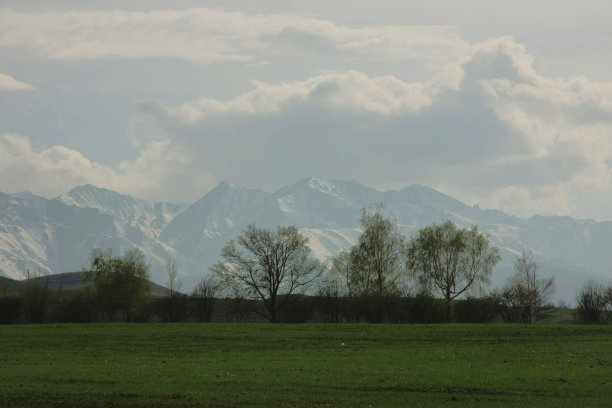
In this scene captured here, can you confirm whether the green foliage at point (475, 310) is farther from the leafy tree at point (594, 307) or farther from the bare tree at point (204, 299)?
the bare tree at point (204, 299)

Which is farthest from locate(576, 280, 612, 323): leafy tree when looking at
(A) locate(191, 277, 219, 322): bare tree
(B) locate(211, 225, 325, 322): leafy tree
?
A: (A) locate(191, 277, 219, 322): bare tree

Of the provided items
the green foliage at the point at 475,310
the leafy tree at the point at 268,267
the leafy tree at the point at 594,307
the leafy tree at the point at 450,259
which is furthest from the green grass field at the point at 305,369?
the leafy tree at the point at 268,267

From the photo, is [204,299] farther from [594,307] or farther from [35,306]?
[594,307]

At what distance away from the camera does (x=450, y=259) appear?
9994 centimetres

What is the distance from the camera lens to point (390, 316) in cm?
8938

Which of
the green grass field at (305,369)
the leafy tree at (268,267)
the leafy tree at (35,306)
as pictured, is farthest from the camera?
the leafy tree at (268,267)

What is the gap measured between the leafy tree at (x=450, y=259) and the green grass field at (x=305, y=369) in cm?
3913

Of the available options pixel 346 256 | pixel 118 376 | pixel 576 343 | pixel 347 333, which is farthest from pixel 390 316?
pixel 118 376

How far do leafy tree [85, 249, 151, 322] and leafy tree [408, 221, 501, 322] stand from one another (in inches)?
1500

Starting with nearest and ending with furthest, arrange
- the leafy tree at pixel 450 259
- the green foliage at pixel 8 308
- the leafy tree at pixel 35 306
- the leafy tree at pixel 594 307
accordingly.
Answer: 1. the green foliage at pixel 8 308
2. the leafy tree at pixel 594 307
3. the leafy tree at pixel 35 306
4. the leafy tree at pixel 450 259

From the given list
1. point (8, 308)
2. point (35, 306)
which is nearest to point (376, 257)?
point (35, 306)

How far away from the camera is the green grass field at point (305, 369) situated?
86.1 ft

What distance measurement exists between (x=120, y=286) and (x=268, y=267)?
68.6 feet

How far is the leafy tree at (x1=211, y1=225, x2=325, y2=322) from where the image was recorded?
9975 cm
